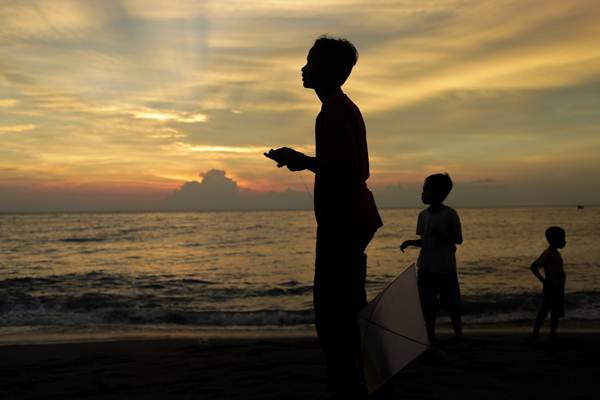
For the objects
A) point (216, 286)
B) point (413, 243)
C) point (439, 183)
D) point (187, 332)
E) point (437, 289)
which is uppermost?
point (439, 183)

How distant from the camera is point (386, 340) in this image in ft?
9.81

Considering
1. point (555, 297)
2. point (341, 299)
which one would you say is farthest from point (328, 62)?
→ point (555, 297)

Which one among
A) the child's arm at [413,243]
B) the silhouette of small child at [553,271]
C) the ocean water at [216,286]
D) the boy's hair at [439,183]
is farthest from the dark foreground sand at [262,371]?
the ocean water at [216,286]

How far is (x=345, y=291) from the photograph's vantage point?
293 centimetres

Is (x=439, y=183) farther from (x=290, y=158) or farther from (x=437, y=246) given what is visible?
(x=290, y=158)

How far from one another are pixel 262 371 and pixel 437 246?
212cm

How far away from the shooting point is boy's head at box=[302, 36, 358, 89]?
293cm

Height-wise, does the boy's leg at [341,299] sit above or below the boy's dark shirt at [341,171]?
below

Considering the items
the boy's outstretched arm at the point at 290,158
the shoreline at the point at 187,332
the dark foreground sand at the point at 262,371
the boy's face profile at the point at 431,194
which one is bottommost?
the shoreline at the point at 187,332

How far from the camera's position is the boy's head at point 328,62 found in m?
2.93

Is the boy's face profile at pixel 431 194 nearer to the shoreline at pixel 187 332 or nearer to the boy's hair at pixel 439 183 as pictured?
the boy's hair at pixel 439 183

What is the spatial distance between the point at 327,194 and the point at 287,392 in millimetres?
1956

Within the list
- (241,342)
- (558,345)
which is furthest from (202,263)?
(558,345)

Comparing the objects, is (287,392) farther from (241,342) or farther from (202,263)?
(202,263)
